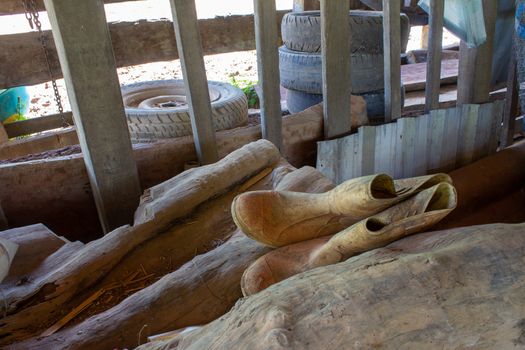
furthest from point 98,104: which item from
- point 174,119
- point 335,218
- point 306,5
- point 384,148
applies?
point 306,5

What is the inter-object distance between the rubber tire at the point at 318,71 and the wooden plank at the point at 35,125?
2.32m

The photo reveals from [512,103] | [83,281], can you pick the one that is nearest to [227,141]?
[83,281]

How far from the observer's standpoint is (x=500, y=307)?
1.07 meters

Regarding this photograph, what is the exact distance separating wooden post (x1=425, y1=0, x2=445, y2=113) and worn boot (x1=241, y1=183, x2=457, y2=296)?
240 centimetres

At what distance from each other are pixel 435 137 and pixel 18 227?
3.17 metres

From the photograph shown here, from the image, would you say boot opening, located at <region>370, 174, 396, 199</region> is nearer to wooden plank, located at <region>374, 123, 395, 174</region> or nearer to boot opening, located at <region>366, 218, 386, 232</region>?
boot opening, located at <region>366, 218, 386, 232</region>

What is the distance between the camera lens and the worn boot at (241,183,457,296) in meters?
1.40

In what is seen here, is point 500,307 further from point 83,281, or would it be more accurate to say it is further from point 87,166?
point 87,166

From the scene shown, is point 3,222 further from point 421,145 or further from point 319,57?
point 421,145

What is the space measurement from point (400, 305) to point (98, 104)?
6.49ft

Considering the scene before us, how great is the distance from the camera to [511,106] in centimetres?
428

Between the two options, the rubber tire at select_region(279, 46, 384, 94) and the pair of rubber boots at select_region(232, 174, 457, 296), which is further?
the rubber tire at select_region(279, 46, 384, 94)

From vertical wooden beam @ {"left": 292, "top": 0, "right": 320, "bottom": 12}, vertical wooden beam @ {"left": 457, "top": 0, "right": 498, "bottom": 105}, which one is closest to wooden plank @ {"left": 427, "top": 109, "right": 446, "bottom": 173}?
vertical wooden beam @ {"left": 457, "top": 0, "right": 498, "bottom": 105}

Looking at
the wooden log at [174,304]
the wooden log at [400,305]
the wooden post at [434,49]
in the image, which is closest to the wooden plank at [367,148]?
the wooden post at [434,49]
